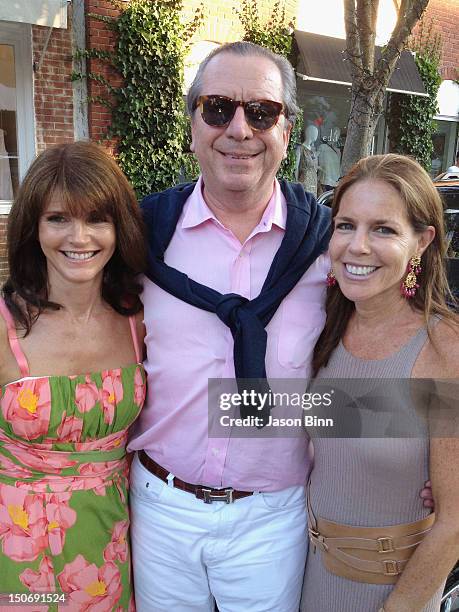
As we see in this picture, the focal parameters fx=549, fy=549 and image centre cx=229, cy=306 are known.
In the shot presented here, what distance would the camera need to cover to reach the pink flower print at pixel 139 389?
73.4 inches

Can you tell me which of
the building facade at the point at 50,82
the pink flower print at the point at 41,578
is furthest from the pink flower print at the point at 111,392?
the building facade at the point at 50,82

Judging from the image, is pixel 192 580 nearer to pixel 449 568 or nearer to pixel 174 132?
pixel 449 568

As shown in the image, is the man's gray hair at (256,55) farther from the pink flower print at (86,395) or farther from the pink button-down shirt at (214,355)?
the pink flower print at (86,395)

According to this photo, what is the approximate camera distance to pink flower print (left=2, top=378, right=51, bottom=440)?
1.69 metres

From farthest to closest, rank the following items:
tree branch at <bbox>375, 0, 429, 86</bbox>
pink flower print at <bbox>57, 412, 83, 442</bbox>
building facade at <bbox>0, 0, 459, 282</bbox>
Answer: building facade at <bbox>0, 0, 459, 282</bbox>, tree branch at <bbox>375, 0, 429, 86</bbox>, pink flower print at <bbox>57, 412, 83, 442</bbox>

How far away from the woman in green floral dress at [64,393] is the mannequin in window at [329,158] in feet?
27.5

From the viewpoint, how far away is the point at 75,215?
1741 millimetres

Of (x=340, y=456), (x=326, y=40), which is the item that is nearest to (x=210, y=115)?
(x=340, y=456)

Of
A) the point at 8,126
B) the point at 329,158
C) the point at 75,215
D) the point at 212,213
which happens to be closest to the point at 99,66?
the point at 8,126

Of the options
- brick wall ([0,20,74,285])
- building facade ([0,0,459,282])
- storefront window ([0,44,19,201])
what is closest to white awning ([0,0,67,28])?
building facade ([0,0,459,282])

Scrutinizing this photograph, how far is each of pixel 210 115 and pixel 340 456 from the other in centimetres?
122

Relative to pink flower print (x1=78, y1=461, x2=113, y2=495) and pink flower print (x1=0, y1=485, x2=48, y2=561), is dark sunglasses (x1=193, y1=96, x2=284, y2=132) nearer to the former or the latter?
pink flower print (x1=78, y1=461, x2=113, y2=495)

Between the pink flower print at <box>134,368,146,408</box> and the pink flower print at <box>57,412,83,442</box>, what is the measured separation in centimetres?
20

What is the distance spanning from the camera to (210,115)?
1926mm
